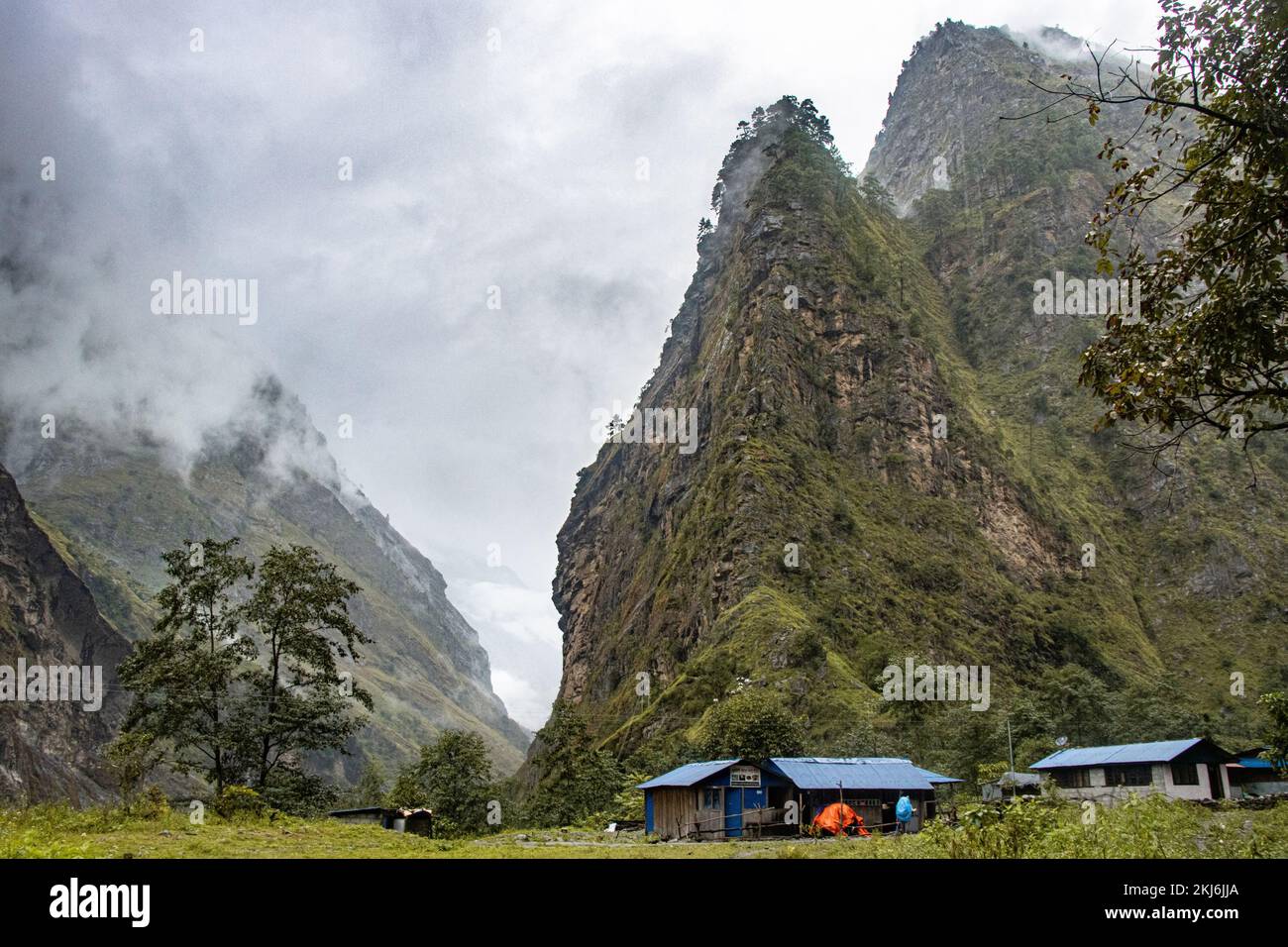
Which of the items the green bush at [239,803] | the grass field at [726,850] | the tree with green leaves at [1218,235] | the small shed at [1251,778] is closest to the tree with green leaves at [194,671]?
the green bush at [239,803]

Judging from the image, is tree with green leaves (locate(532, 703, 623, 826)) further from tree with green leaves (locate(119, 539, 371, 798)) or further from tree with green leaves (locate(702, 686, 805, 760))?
tree with green leaves (locate(119, 539, 371, 798))

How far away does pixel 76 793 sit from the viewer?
9800cm

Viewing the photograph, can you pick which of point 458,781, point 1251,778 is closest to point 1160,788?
point 1251,778

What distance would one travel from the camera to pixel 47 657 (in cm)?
11144

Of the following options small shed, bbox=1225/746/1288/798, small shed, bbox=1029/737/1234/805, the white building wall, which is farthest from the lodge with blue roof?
small shed, bbox=1225/746/1288/798

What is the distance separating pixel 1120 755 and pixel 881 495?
5297 cm

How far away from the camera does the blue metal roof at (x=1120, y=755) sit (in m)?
43.4

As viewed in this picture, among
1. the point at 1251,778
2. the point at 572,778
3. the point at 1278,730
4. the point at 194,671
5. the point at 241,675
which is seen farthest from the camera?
the point at 572,778

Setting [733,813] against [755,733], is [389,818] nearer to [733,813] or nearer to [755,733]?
[733,813]

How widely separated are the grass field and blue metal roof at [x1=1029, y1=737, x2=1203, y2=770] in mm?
6368

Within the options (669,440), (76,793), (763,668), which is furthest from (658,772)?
(76,793)

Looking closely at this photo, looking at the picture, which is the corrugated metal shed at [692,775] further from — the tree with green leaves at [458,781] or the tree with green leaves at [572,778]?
the tree with green leaves at [458,781]
